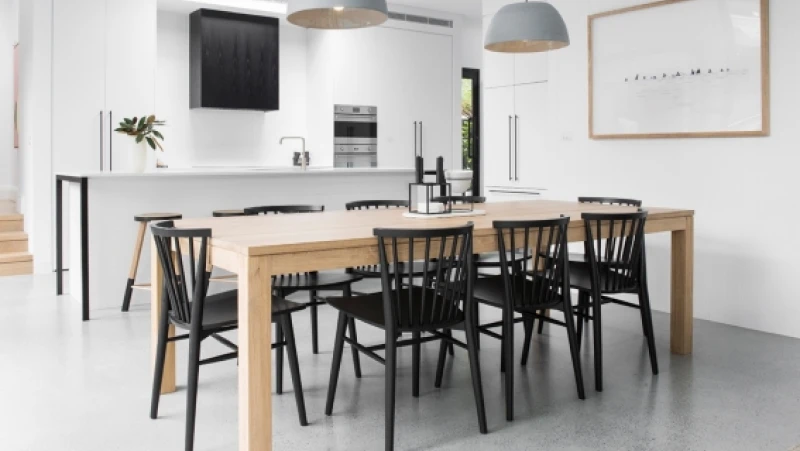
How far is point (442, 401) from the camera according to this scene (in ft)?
10.4

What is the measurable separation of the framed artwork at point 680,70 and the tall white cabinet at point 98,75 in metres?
4.25

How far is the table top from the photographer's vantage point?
101 inches

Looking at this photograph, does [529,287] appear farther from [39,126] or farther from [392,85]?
[392,85]

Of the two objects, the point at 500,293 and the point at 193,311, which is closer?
the point at 193,311

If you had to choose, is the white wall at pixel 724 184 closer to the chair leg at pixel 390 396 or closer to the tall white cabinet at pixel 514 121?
the tall white cabinet at pixel 514 121

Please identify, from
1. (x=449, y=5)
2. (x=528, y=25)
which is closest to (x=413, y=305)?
(x=528, y=25)

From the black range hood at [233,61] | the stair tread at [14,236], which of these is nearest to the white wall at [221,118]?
the black range hood at [233,61]

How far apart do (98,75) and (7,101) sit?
7.90 ft

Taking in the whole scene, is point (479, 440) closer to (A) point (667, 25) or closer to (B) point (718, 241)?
(B) point (718, 241)

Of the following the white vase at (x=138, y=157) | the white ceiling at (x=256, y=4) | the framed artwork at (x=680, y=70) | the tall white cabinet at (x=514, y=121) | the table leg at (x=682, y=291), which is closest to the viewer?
the table leg at (x=682, y=291)

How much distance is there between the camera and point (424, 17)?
866 centimetres

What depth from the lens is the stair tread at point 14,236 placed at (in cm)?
689

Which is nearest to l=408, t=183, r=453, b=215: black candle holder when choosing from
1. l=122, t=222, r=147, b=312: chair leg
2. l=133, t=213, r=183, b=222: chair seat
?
l=133, t=213, r=183, b=222: chair seat

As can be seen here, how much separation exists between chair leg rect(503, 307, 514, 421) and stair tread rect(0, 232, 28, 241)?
572 cm
